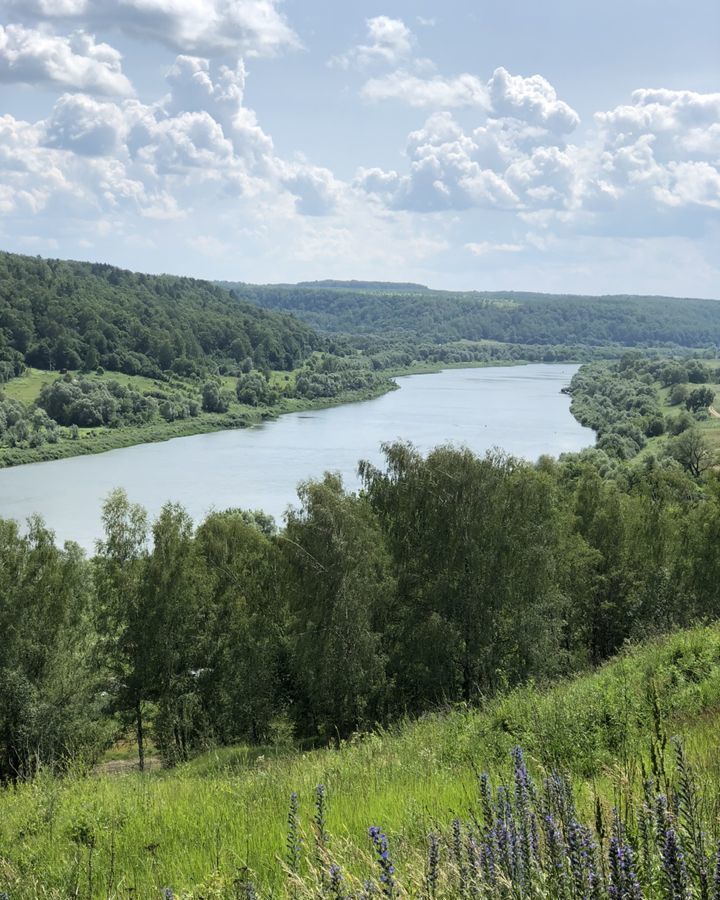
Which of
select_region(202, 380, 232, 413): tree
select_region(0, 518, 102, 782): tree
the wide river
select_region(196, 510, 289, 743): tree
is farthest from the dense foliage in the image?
select_region(0, 518, 102, 782): tree

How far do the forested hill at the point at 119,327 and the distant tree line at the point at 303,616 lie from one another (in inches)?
4270

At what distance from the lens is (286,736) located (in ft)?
64.6

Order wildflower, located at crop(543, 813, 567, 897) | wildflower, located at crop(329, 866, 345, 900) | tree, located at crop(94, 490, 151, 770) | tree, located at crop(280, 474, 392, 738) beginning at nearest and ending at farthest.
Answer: wildflower, located at crop(329, 866, 345, 900) < wildflower, located at crop(543, 813, 567, 897) < tree, located at crop(280, 474, 392, 738) < tree, located at crop(94, 490, 151, 770)

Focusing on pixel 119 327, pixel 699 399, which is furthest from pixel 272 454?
pixel 119 327

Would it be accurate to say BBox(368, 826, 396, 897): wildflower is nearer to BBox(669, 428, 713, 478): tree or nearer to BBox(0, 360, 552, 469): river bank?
BBox(669, 428, 713, 478): tree

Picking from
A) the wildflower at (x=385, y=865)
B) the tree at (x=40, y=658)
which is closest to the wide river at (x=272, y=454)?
the tree at (x=40, y=658)

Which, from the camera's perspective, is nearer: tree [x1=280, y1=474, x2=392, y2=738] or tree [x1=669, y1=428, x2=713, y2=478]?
tree [x1=280, y1=474, x2=392, y2=738]

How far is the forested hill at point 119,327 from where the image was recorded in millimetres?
133125

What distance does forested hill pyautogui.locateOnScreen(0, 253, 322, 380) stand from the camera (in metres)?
133

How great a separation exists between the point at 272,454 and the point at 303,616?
190 ft

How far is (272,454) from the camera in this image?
3027 inches

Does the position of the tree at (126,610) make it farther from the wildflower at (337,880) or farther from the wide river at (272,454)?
the wildflower at (337,880)

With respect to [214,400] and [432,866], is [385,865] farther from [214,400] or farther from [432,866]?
[214,400]

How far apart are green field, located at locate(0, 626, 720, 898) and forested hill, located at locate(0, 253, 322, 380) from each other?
12313 centimetres
